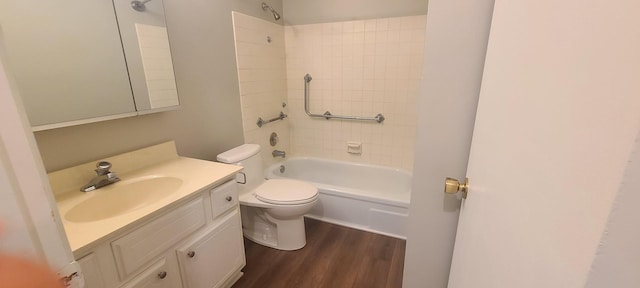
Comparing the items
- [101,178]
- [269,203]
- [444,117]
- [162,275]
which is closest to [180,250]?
[162,275]

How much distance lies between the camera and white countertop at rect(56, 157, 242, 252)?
0.90 meters

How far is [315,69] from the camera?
2.69 m

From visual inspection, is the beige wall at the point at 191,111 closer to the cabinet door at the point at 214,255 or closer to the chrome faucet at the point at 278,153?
the chrome faucet at the point at 278,153

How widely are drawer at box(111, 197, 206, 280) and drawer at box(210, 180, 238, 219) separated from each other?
7 centimetres

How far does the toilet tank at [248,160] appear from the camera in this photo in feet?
5.97

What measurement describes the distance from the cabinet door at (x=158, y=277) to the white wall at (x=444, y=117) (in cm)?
107

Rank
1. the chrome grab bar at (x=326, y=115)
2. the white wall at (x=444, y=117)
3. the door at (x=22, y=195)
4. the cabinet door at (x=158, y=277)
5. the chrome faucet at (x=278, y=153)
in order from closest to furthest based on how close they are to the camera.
Result: the door at (x=22, y=195)
the white wall at (x=444, y=117)
the cabinet door at (x=158, y=277)
the chrome grab bar at (x=326, y=115)
the chrome faucet at (x=278, y=153)

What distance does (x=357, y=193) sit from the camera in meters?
2.18

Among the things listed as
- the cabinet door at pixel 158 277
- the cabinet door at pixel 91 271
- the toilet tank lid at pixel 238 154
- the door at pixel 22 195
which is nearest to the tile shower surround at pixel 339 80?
the toilet tank lid at pixel 238 154

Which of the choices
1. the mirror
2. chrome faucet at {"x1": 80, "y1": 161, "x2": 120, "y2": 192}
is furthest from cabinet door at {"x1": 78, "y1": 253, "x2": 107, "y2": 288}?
the mirror

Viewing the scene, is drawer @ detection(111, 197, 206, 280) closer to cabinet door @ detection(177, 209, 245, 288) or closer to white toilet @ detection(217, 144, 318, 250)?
cabinet door @ detection(177, 209, 245, 288)

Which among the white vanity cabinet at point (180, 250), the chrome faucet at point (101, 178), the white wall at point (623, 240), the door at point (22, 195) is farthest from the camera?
the chrome faucet at point (101, 178)

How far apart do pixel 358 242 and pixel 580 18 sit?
203cm

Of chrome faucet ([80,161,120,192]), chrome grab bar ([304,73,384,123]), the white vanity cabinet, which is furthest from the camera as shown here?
chrome grab bar ([304,73,384,123])
